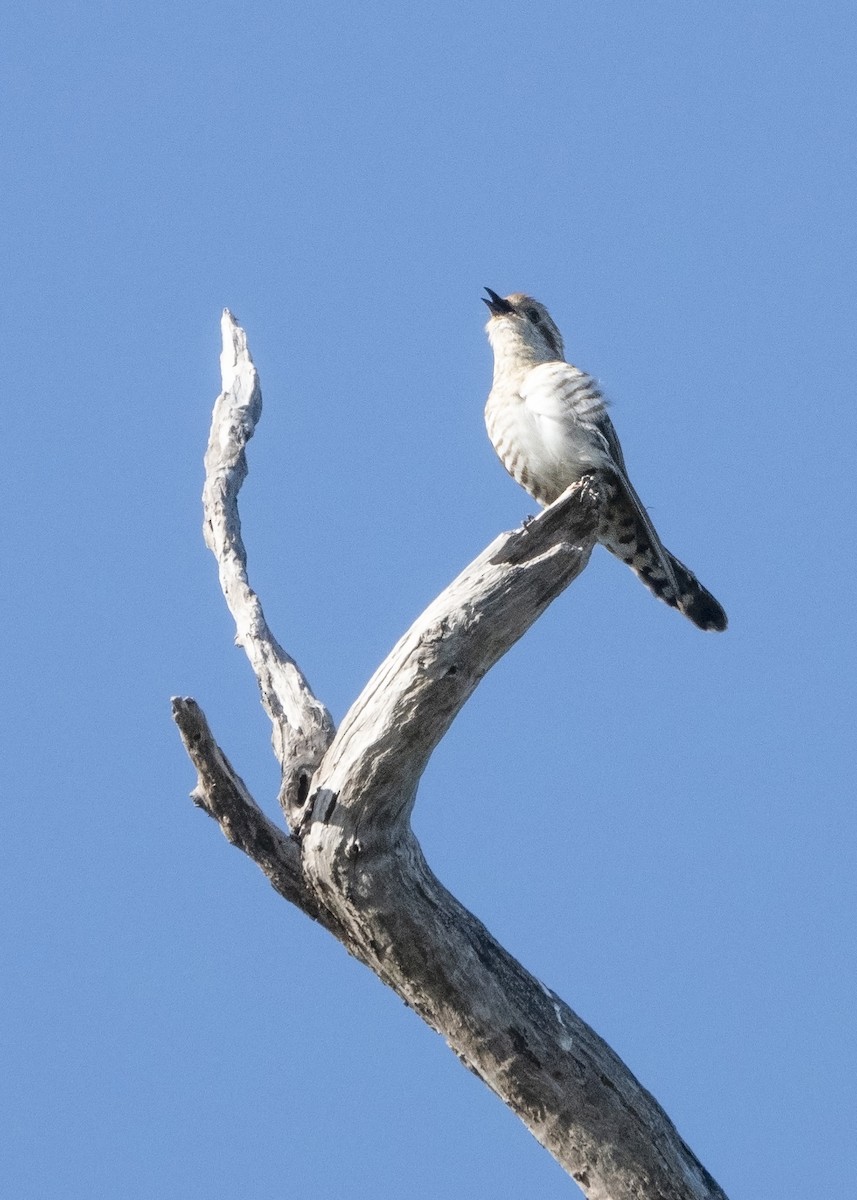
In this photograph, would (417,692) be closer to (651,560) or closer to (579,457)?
(579,457)

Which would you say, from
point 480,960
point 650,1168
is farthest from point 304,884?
point 650,1168

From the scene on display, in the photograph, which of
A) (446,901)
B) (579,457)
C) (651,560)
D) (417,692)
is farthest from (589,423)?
(446,901)

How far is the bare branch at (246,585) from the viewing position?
5227 millimetres

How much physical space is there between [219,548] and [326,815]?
5.62 feet

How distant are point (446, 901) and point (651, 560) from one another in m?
2.69

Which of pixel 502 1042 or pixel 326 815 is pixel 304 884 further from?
pixel 502 1042

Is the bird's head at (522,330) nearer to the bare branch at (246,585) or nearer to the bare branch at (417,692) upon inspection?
the bare branch at (246,585)

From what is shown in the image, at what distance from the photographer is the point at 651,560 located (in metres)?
7.14

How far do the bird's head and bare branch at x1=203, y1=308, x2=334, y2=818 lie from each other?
1642mm

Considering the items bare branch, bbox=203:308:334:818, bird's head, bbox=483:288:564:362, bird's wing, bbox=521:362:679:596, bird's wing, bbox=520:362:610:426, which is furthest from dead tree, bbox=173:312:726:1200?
bird's head, bbox=483:288:564:362

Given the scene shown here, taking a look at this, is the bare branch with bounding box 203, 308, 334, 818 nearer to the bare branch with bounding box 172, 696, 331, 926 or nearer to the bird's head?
the bare branch with bounding box 172, 696, 331, 926

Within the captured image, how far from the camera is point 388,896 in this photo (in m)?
4.87

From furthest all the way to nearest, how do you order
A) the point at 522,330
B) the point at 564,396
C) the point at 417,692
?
1. the point at 522,330
2. the point at 564,396
3. the point at 417,692

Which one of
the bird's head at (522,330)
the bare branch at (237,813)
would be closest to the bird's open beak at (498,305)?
the bird's head at (522,330)
